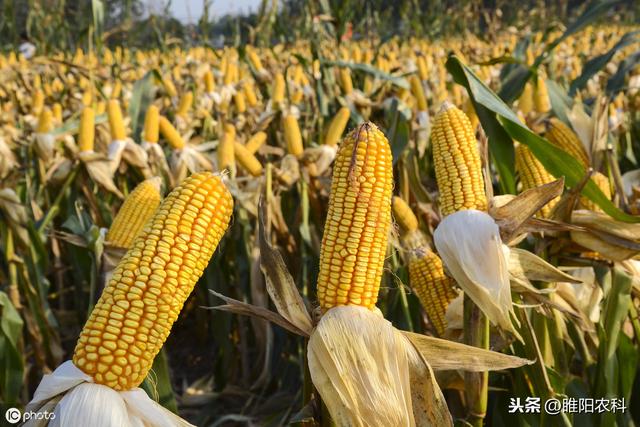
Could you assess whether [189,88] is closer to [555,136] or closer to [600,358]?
[555,136]

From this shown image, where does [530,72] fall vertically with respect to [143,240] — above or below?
above

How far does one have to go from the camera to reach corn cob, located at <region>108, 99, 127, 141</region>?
387 centimetres

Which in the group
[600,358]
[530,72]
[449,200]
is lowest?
[600,358]

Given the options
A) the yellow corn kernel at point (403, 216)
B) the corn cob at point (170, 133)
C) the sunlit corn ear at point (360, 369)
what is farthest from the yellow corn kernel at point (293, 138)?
the sunlit corn ear at point (360, 369)

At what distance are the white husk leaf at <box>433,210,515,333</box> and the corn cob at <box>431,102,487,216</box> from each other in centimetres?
4

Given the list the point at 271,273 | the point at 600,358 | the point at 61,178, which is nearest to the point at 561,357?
the point at 600,358

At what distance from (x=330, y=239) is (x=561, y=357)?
1.32 m

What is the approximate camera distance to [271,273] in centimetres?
154

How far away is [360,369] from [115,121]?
3078 millimetres

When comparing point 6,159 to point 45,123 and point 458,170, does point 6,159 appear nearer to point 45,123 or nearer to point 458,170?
point 45,123

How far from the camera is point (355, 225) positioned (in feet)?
4.55

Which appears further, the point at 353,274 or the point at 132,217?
the point at 132,217

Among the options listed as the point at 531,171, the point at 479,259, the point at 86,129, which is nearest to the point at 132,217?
the point at 479,259

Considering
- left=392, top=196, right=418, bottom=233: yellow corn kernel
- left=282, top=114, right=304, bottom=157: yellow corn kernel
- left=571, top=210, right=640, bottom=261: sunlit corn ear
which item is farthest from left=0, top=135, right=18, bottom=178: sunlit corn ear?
left=571, top=210, right=640, bottom=261: sunlit corn ear
